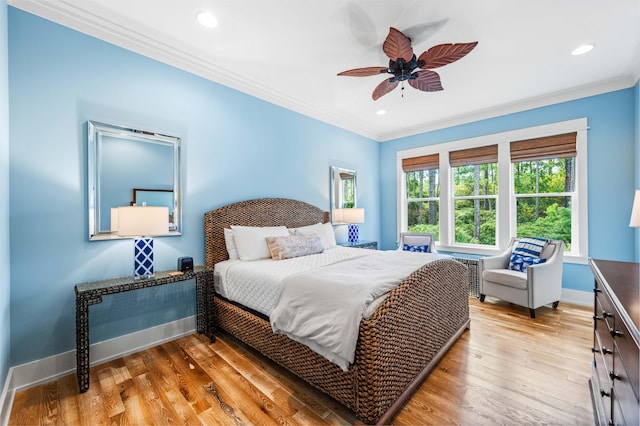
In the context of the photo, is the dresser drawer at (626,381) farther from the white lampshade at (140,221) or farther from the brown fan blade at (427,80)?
the white lampshade at (140,221)

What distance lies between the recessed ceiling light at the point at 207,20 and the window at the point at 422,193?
3986 mm

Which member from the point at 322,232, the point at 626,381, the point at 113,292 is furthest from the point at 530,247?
the point at 113,292

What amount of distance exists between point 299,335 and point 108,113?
2416 mm

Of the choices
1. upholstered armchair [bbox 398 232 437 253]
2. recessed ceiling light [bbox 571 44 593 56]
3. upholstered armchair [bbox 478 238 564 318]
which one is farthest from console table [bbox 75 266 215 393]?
recessed ceiling light [bbox 571 44 593 56]

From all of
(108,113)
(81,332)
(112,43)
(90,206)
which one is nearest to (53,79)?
(108,113)

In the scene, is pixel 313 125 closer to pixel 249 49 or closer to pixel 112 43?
pixel 249 49

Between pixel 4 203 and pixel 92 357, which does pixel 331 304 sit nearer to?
pixel 92 357

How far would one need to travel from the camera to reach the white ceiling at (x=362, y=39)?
213cm

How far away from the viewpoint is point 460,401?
179 cm

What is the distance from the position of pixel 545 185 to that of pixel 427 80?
2.74 meters

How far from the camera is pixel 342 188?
15.6 ft

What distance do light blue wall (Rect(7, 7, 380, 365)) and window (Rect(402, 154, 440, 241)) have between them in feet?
10.7

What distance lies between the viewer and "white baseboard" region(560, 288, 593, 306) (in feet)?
11.6

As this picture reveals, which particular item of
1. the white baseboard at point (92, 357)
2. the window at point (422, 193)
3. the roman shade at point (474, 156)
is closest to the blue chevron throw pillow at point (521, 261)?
the window at point (422, 193)
